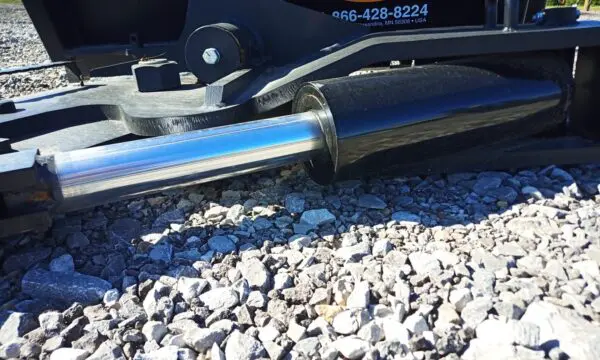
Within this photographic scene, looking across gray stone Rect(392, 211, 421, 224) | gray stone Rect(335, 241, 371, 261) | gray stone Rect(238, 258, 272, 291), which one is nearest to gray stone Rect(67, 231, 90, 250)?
gray stone Rect(238, 258, 272, 291)

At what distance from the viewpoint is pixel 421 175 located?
2357mm

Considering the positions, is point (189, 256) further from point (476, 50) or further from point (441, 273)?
point (476, 50)

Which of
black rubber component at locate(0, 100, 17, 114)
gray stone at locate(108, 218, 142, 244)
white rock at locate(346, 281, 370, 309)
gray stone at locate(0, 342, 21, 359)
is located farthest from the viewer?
black rubber component at locate(0, 100, 17, 114)

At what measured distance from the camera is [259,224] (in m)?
2.01

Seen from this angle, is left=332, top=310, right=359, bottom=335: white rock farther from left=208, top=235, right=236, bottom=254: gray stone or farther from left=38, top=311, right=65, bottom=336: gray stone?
left=38, top=311, right=65, bottom=336: gray stone

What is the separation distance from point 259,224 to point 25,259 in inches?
34.3

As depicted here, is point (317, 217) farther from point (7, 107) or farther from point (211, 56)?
point (7, 107)

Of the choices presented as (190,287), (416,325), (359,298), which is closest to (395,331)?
(416,325)

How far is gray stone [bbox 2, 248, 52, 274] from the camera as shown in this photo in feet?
5.80

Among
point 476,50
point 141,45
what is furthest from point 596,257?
point 141,45

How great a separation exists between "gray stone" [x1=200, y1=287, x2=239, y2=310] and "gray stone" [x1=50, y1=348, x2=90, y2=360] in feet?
1.21

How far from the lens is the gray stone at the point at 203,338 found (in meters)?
1.37

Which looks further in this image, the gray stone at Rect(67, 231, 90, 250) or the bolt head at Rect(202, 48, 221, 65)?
the bolt head at Rect(202, 48, 221, 65)

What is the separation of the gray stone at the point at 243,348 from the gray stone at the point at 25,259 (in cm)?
89
